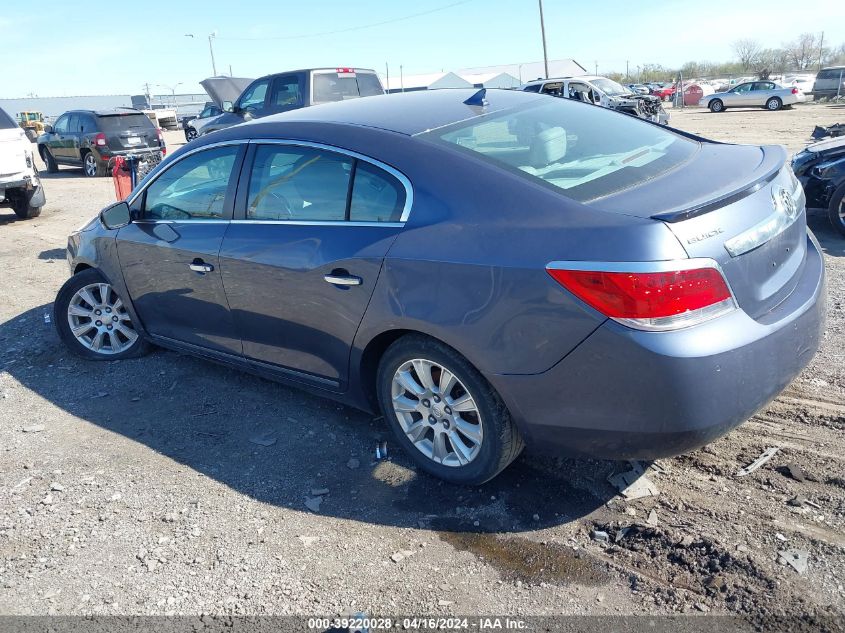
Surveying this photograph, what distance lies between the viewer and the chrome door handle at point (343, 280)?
10.8 feet

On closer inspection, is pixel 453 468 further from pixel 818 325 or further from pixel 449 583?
pixel 818 325

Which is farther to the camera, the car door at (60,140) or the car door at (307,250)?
the car door at (60,140)

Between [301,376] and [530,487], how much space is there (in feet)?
4.39

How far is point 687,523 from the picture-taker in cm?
295

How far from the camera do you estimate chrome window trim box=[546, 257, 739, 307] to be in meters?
2.50

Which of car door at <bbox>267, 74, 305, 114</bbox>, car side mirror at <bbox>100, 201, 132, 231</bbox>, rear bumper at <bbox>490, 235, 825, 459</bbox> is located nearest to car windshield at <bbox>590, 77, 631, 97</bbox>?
car door at <bbox>267, 74, 305, 114</bbox>

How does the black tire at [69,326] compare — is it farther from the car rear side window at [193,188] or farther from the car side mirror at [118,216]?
the car rear side window at [193,188]

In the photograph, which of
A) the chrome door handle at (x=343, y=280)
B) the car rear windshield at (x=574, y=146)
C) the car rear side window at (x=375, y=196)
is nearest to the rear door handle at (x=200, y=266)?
the chrome door handle at (x=343, y=280)

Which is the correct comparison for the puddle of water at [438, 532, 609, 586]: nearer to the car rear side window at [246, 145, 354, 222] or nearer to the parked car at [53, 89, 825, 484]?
the parked car at [53, 89, 825, 484]

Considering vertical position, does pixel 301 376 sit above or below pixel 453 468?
above

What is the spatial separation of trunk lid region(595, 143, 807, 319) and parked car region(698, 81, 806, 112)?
3337 centimetres

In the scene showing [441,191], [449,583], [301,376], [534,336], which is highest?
[441,191]

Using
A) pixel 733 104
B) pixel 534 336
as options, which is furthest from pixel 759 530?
pixel 733 104

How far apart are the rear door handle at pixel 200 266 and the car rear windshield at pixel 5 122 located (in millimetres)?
8423
